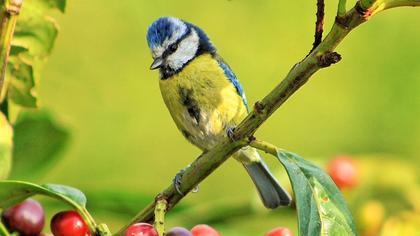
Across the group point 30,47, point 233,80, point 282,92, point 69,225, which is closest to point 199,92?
point 233,80

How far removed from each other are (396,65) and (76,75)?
49.1 inches

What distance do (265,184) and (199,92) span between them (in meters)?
0.32

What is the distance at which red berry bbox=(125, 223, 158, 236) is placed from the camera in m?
1.38

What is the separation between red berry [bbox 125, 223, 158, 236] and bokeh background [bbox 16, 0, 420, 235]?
1825 mm

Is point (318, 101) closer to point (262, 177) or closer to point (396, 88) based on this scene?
point (396, 88)

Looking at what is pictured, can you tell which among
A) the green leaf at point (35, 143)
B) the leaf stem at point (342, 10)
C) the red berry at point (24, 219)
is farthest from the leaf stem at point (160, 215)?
the green leaf at point (35, 143)

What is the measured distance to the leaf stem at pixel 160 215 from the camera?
1.39 meters

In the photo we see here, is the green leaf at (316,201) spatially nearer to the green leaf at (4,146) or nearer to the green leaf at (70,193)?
the green leaf at (70,193)

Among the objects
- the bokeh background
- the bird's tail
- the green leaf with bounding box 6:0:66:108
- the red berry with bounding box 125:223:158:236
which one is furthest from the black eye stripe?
the red berry with bounding box 125:223:158:236

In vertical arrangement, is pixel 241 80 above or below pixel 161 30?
below

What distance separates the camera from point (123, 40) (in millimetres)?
3922

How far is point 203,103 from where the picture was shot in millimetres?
2750

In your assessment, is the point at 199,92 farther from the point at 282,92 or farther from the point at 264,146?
the point at 282,92

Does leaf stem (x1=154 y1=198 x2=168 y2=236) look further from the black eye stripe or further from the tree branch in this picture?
the black eye stripe
